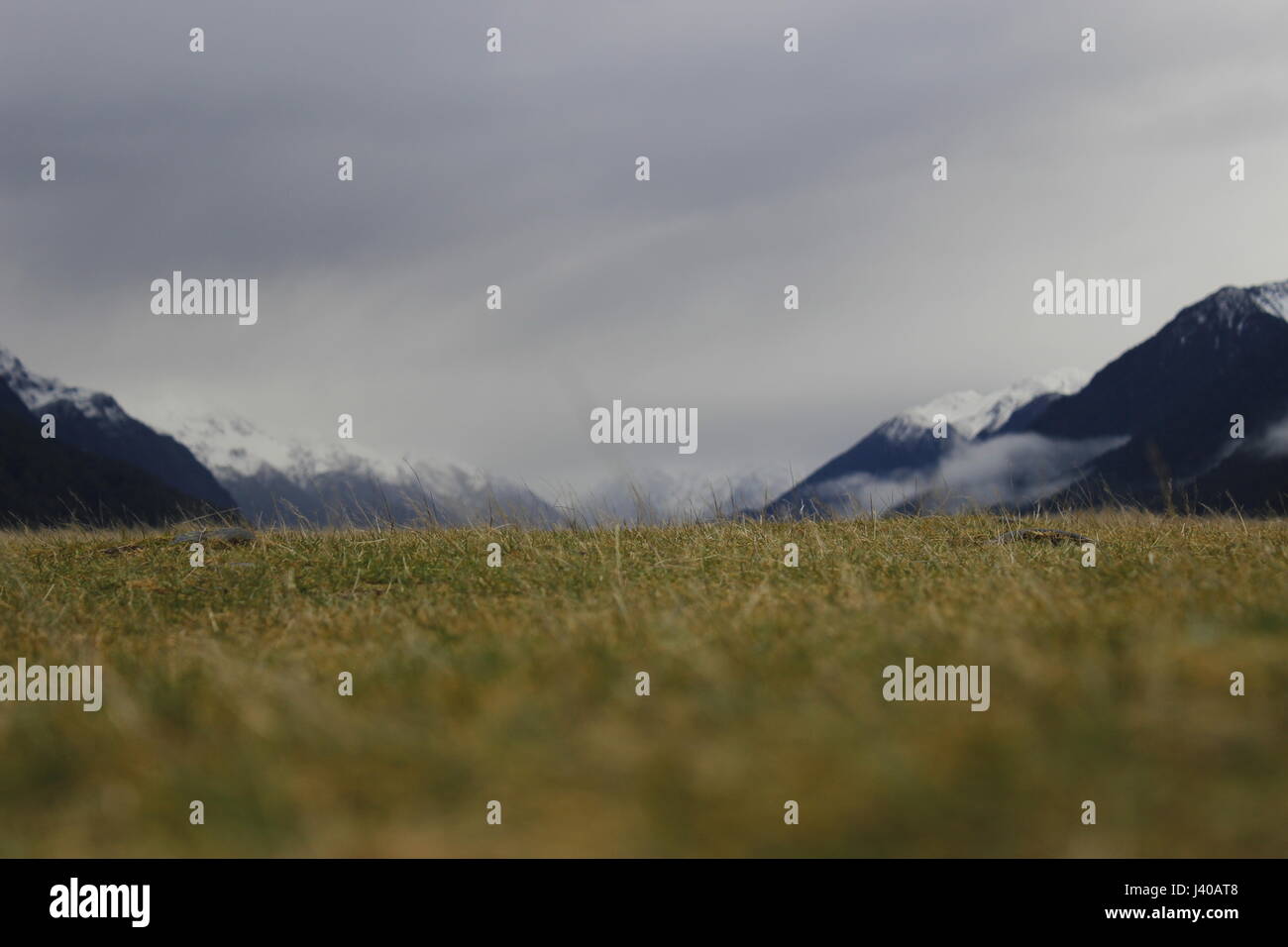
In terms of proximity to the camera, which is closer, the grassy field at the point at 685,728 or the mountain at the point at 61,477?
the grassy field at the point at 685,728

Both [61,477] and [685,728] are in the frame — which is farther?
[61,477]

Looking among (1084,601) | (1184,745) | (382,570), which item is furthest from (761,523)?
(1184,745)

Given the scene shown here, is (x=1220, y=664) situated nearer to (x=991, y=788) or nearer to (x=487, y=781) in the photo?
(x=991, y=788)

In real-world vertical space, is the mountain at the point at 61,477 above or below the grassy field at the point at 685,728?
above

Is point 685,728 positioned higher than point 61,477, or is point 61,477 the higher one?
point 61,477

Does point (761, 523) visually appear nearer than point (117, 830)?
No

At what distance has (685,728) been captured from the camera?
338cm

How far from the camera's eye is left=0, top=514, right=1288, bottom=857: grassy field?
268cm

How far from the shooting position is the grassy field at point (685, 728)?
8.80 feet

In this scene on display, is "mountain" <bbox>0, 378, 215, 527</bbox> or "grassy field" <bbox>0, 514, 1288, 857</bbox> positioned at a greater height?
"mountain" <bbox>0, 378, 215, 527</bbox>
